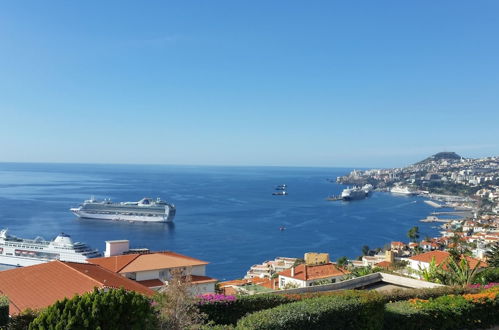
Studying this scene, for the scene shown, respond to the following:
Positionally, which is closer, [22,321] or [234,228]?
[22,321]

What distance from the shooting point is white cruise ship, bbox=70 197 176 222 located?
206 feet

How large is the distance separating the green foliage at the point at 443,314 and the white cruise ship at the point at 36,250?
35955 millimetres

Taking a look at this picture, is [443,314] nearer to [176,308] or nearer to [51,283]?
[176,308]

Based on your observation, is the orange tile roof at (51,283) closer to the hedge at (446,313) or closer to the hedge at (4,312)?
the hedge at (4,312)

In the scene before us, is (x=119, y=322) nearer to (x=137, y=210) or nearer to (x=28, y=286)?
→ (x=28, y=286)

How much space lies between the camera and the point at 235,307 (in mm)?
6273

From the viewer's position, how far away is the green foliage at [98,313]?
12.1 ft

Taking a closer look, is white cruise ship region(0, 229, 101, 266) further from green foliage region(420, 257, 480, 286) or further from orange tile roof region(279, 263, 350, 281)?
green foliage region(420, 257, 480, 286)

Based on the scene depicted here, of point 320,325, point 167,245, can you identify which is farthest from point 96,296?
point 167,245

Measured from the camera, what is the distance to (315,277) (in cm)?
1714

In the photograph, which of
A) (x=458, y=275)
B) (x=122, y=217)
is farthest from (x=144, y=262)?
(x=122, y=217)

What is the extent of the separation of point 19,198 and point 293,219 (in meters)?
54.0

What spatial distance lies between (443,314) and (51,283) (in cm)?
722

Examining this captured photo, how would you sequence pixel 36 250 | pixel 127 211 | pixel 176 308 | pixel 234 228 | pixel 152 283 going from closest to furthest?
1. pixel 176 308
2. pixel 152 283
3. pixel 36 250
4. pixel 234 228
5. pixel 127 211
